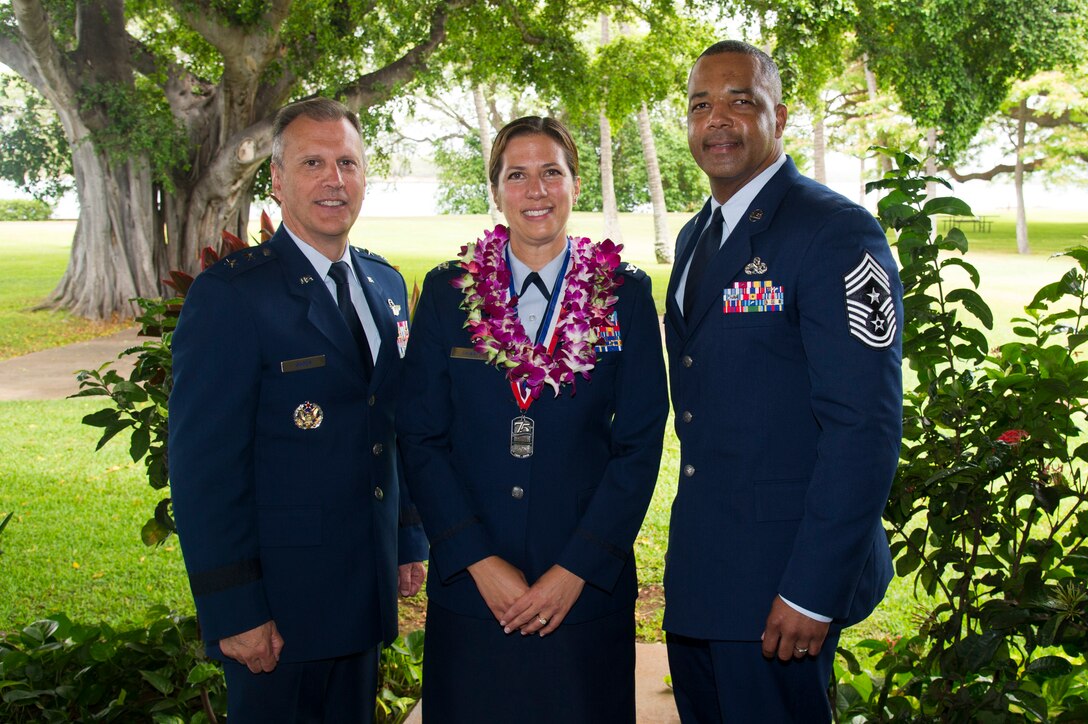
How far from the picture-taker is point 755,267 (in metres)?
2.08

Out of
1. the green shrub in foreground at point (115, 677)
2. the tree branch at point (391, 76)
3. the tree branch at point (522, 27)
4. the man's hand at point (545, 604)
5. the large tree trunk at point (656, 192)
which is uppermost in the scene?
the tree branch at point (522, 27)

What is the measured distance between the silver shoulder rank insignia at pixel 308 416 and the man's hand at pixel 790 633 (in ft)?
3.59

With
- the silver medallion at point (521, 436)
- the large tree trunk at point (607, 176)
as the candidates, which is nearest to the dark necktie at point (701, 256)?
the silver medallion at point (521, 436)

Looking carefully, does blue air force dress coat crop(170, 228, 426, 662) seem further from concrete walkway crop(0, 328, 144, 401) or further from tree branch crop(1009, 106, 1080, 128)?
tree branch crop(1009, 106, 1080, 128)

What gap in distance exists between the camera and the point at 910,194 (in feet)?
8.29

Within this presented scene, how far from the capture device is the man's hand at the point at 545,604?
2.15 meters

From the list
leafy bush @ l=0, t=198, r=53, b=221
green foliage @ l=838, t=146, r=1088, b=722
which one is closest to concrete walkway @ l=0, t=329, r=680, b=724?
green foliage @ l=838, t=146, r=1088, b=722

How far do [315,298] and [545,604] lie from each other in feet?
2.91

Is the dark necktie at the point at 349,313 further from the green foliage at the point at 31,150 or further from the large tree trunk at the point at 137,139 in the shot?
the green foliage at the point at 31,150

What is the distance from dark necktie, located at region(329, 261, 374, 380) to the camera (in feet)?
7.58

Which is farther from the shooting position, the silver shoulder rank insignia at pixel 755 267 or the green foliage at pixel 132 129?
the green foliage at pixel 132 129

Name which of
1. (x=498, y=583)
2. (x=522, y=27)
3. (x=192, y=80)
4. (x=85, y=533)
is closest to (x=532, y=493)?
(x=498, y=583)

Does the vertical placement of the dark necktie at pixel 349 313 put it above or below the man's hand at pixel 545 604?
above

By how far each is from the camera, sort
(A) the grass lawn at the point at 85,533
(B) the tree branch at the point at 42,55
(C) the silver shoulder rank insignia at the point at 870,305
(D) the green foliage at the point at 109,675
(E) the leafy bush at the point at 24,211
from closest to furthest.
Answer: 1. (C) the silver shoulder rank insignia at the point at 870,305
2. (D) the green foliage at the point at 109,675
3. (A) the grass lawn at the point at 85,533
4. (B) the tree branch at the point at 42,55
5. (E) the leafy bush at the point at 24,211
